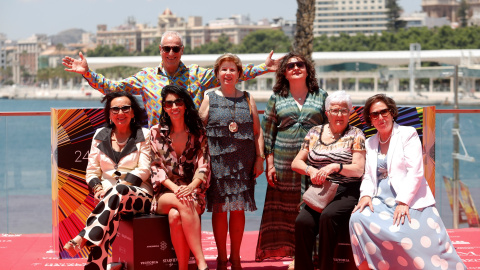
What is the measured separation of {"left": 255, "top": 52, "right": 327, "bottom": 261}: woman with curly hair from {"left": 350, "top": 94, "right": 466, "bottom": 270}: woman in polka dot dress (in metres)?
0.42

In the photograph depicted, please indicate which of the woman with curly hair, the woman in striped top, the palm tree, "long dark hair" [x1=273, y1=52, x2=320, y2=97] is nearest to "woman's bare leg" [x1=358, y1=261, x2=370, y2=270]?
the woman in striped top

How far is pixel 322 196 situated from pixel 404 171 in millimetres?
470

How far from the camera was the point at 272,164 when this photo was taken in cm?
416

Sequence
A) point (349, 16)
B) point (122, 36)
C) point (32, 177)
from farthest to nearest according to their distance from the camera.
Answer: point (122, 36) → point (349, 16) → point (32, 177)

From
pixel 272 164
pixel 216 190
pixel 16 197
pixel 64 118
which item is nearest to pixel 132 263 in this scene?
pixel 216 190

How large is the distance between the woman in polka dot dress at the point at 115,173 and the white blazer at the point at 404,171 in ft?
4.10

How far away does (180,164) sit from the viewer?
3906 mm

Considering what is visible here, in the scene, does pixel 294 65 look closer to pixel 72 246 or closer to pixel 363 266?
pixel 363 266

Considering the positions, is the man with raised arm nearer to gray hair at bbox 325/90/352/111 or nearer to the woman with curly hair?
the woman with curly hair

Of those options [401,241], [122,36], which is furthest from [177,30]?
[401,241]

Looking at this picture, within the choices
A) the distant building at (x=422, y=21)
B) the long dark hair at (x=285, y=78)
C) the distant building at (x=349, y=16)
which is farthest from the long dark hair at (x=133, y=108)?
the distant building at (x=349, y=16)

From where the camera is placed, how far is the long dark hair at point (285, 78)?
417 centimetres

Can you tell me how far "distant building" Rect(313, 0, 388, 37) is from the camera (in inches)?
5778

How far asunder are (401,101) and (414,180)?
5884 centimetres
